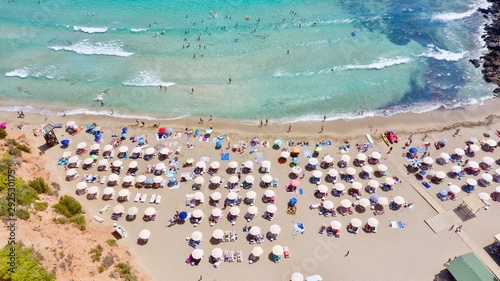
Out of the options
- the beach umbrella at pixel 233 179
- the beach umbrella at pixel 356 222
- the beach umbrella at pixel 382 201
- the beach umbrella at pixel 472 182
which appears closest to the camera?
the beach umbrella at pixel 356 222

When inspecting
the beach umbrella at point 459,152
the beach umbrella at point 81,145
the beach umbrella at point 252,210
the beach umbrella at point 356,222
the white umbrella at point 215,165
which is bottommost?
the beach umbrella at point 356,222

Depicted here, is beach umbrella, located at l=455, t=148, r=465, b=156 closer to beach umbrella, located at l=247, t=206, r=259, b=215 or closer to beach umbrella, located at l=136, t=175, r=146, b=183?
beach umbrella, located at l=247, t=206, r=259, b=215

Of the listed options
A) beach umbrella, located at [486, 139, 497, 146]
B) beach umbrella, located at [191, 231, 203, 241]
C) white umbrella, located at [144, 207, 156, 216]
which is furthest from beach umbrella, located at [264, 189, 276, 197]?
beach umbrella, located at [486, 139, 497, 146]

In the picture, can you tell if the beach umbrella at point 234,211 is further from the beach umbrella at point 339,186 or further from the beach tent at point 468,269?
the beach tent at point 468,269

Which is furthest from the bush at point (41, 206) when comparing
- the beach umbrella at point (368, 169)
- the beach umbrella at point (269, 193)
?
the beach umbrella at point (368, 169)

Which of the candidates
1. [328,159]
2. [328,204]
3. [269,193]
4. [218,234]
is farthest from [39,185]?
[328,159]

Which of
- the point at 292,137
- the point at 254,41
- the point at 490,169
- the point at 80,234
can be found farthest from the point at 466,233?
the point at 254,41

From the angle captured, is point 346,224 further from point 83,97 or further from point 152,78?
point 83,97
